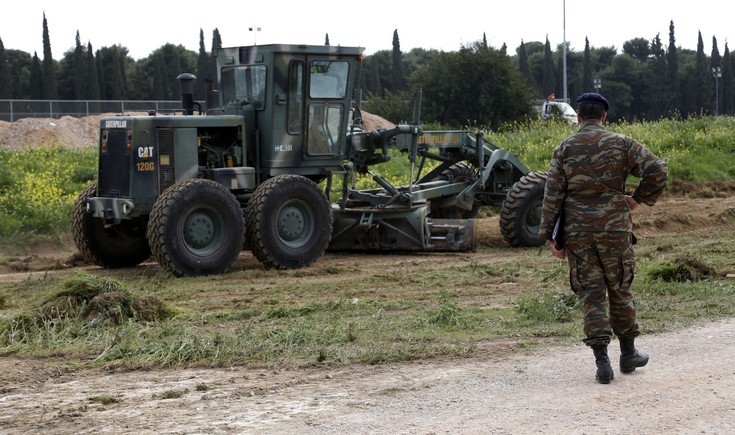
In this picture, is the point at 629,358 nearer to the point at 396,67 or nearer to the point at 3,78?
the point at 3,78

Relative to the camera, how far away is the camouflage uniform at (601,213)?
7.37 metres

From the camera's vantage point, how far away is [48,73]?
55.7 m

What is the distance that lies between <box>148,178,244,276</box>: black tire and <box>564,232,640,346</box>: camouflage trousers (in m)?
6.82

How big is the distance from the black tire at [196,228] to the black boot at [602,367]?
23.1 feet

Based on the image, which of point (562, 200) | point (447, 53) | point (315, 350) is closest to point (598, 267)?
point (562, 200)

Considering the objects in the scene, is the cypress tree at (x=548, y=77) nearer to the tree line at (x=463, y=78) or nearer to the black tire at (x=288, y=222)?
the tree line at (x=463, y=78)

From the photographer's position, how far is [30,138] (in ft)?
103

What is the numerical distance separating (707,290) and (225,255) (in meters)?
5.92

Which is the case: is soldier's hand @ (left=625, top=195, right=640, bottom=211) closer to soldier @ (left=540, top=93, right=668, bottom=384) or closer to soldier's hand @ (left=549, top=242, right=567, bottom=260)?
soldier @ (left=540, top=93, right=668, bottom=384)

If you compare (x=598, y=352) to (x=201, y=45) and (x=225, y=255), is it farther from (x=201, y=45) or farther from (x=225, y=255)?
(x=201, y=45)

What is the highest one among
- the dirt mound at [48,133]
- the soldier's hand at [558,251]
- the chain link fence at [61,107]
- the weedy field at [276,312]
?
the chain link fence at [61,107]

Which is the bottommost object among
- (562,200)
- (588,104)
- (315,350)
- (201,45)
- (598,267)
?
(315,350)

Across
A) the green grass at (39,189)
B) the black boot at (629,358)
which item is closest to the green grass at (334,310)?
the black boot at (629,358)

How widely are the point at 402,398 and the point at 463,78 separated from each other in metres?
33.4
